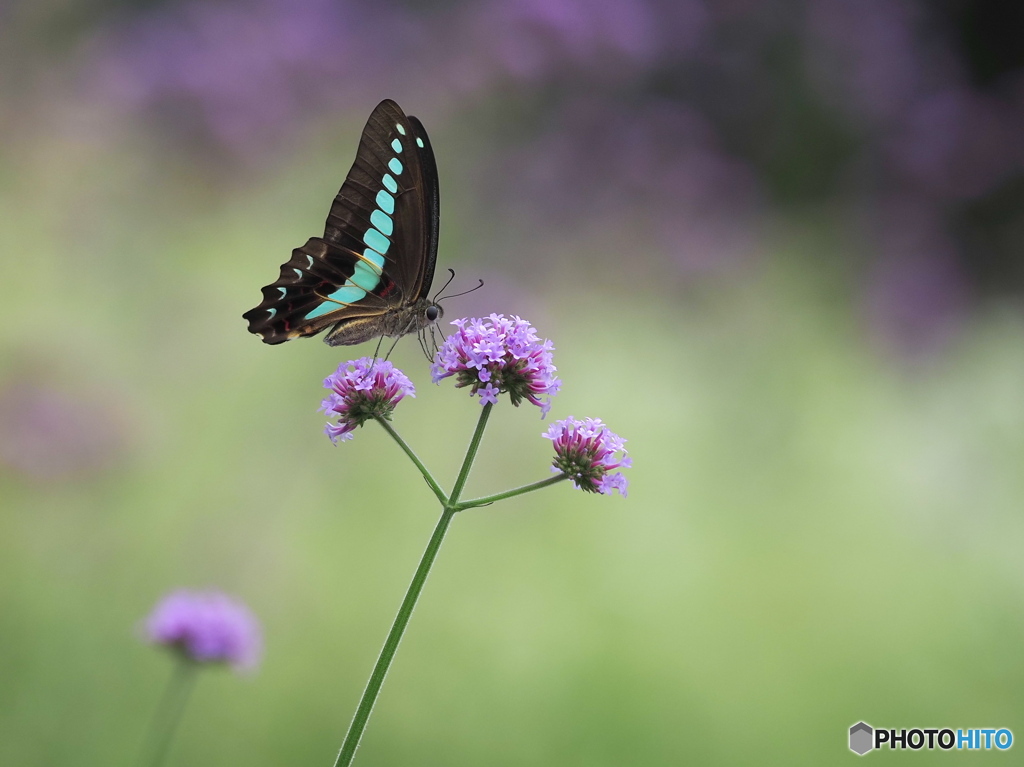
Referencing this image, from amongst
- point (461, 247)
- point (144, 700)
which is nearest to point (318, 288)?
point (144, 700)

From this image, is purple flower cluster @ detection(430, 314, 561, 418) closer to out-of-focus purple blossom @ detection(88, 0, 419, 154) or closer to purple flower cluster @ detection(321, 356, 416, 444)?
purple flower cluster @ detection(321, 356, 416, 444)

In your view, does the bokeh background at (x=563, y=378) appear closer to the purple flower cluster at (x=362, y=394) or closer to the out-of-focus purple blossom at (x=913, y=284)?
the out-of-focus purple blossom at (x=913, y=284)

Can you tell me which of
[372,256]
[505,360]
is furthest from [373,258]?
[505,360]

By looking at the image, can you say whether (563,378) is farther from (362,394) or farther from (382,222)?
(362,394)

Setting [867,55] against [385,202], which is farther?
[867,55]

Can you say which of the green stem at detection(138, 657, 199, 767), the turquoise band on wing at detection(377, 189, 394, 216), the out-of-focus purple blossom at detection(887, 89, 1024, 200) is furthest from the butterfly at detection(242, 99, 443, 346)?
the out-of-focus purple blossom at detection(887, 89, 1024, 200)

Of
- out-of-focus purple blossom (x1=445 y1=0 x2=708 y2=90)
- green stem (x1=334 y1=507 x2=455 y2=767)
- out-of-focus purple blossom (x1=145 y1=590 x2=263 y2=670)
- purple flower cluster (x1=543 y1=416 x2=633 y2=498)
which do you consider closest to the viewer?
green stem (x1=334 y1=507 x2=455 y2=767)

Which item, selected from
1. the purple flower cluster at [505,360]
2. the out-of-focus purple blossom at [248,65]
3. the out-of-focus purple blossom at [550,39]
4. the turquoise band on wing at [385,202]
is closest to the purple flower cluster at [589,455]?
the purple flower cluster at [505,360]
